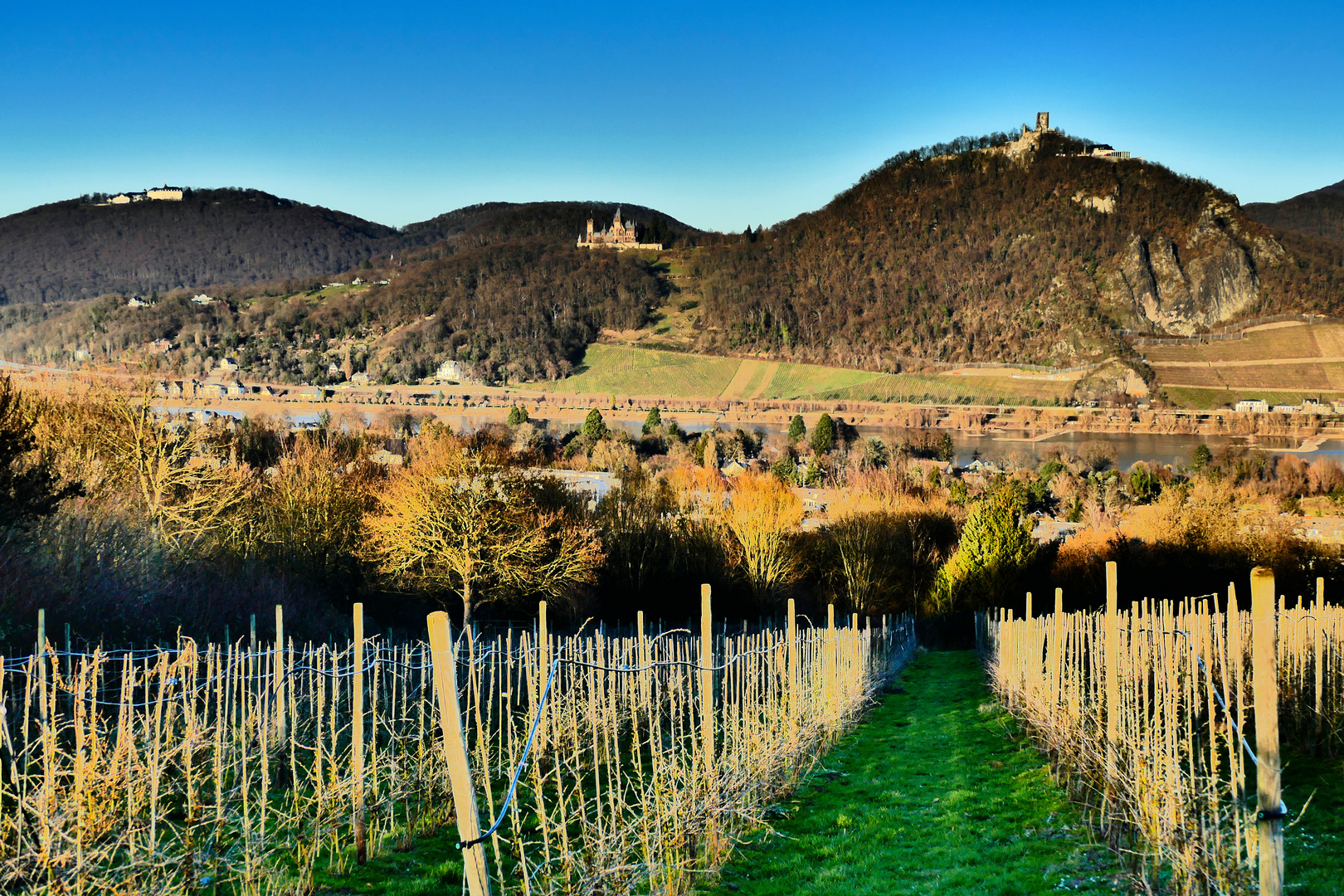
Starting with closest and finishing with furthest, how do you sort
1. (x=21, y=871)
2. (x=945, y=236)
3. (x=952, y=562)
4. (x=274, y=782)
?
(x=21, y=871) < (x=274, y=782) < (x=952, y=562) < (x=945, y=236)

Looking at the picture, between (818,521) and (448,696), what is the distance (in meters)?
42.6

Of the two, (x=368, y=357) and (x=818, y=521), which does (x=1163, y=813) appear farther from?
(x=368, y=357)

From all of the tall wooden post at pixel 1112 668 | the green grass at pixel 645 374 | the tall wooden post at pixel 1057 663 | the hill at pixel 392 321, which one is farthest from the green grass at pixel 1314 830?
the hill at pixel 392 321

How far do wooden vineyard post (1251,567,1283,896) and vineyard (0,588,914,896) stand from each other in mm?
2667

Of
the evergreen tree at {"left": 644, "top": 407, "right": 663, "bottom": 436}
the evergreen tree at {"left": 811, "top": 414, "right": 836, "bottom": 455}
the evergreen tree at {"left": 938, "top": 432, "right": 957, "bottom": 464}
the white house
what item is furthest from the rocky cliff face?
the white house

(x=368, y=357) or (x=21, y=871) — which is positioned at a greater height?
(x=368, y=357)

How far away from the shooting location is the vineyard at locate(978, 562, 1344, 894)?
12.4ft

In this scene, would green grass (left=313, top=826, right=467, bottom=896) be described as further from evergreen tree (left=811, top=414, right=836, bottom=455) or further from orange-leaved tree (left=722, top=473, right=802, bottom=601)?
evergreen tree (left=811, top=414, right=836, bottom=455)

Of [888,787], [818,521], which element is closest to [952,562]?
[818,521]

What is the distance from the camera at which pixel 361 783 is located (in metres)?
6.88

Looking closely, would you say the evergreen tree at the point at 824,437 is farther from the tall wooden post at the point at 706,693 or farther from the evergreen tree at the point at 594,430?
the tall wooden post at the point at 706,693

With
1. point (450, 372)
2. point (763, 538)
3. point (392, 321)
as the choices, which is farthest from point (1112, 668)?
point (392, 321)

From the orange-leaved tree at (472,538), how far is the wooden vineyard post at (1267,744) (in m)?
21.2

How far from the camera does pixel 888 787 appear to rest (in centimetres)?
980
